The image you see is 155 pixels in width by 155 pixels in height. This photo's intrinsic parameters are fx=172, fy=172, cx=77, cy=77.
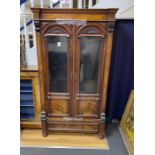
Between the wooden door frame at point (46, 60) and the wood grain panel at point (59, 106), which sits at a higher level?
the wooden door frame at point (46, 60)

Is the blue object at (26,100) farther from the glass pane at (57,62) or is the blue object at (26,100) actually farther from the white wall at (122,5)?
the white wall at (122,5)

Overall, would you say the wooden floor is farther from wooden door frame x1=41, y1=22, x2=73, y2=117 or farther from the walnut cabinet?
wooden door frame x1=41, y1=22, x2=73, y2=117

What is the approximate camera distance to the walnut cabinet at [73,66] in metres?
2.04

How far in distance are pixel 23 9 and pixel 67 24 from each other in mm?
771

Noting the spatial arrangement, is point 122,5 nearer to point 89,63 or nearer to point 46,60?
point 89,63

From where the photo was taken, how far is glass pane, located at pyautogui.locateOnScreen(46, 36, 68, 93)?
2.17m

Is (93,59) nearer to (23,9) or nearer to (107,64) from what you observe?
(107,64)

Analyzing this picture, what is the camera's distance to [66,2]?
2.39m

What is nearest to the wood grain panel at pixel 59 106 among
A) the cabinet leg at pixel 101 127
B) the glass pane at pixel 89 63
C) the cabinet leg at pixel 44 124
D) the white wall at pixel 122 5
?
the cabinet leg at pixel 44 124

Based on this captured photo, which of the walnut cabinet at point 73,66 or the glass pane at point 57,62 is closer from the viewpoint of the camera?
the walnut cabinet at point 73,66

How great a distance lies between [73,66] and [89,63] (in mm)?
217
